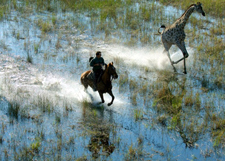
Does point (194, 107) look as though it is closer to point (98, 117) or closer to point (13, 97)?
point (98, 117)

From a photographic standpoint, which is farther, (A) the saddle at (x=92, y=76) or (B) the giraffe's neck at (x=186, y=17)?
(B) the giraffe's neck at (x=186, y=17)

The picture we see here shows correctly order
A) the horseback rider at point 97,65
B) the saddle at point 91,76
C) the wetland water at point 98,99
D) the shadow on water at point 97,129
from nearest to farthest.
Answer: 1. the shadow on water at point 97,129
2. the wetland water at point 98,99
3. the horseback rider at point 97,65
4. the saddle at point 91,76

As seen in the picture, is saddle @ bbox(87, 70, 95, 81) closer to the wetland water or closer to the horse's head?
the wetland water

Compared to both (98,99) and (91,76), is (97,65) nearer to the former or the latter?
(91,76)

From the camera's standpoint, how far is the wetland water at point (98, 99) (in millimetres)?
5930

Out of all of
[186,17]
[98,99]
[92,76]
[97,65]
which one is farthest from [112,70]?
[186,17]

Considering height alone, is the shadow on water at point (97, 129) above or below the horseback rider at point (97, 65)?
below

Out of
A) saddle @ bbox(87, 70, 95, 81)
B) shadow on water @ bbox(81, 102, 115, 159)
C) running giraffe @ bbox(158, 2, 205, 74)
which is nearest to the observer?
shadow on water @ bbox(81, 102, 115, 159)

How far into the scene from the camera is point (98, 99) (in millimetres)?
8234

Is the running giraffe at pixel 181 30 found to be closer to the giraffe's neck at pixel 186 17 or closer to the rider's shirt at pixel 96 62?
the giraffe's neck at pixel 186 17

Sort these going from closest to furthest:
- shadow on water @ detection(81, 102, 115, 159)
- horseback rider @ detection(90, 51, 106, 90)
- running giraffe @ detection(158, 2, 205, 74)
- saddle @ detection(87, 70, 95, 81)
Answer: shadow on water @ detection(81, 102, 115, 159) → horseback rider @ detection(90, 51, 106, 90) → saddle @ detection(87, 70, 95, 81) → running giraffe @ detection(158, 2, 205, 74)

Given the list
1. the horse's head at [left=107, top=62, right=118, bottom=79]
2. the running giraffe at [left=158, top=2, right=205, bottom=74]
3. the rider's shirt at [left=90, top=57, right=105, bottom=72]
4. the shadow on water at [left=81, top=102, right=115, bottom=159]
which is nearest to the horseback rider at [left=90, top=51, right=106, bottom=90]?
the rider's shirt at [left=90, top=57, right=105, bottom=72]

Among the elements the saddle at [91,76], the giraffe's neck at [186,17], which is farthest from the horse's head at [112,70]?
the giraffe's neck at [186,17]

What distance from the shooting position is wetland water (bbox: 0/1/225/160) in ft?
19.5
